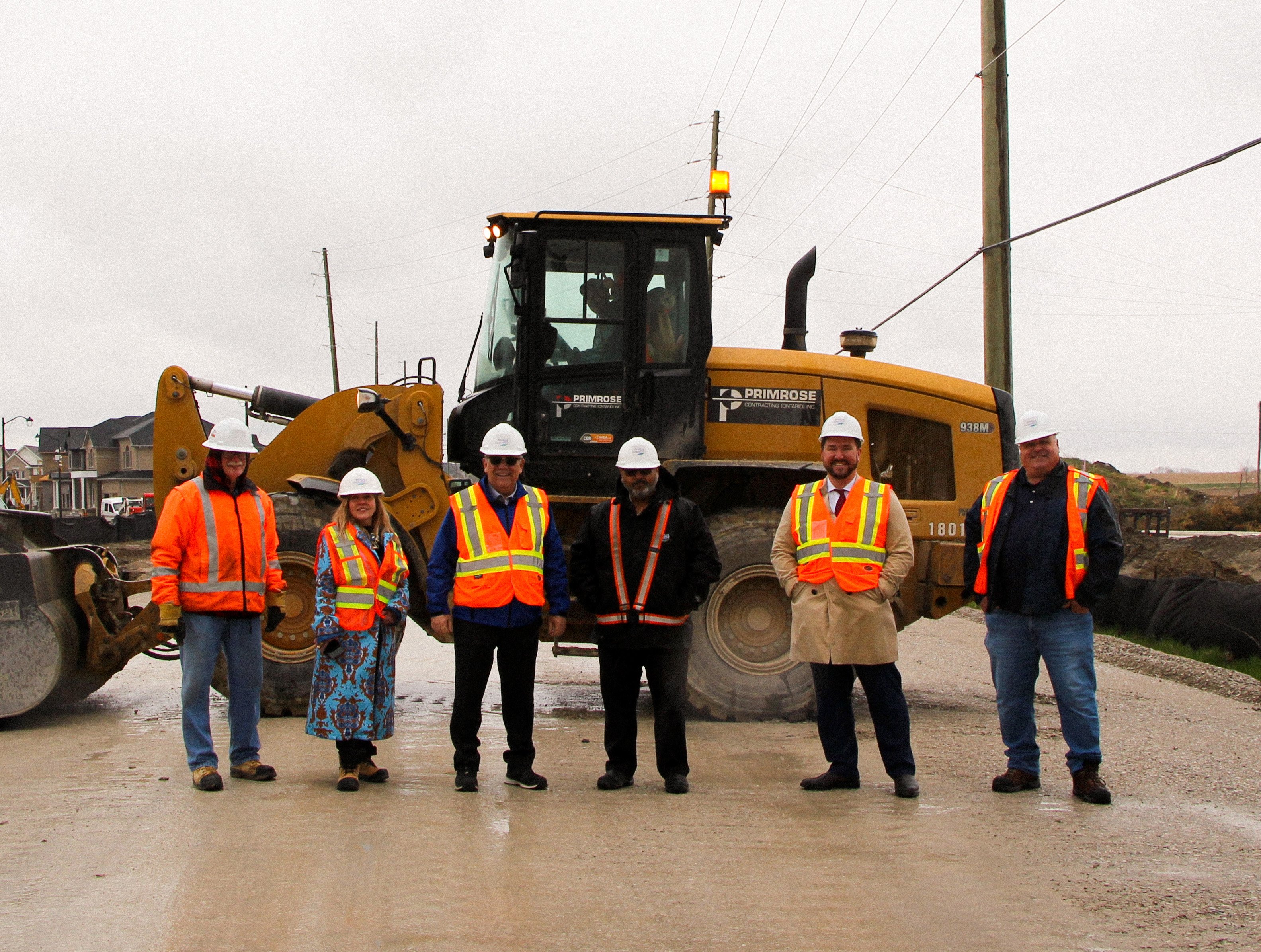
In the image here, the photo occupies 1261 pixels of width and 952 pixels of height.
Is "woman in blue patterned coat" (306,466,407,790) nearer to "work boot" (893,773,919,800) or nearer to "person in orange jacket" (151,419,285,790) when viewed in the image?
"person in orange jacket" (151,419,285,790)

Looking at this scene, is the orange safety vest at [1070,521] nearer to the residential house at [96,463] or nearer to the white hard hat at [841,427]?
A: the white hard hat at [841,427]

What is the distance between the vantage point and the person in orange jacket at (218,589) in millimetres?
6484

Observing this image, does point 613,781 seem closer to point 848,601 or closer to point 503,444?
point 848,601

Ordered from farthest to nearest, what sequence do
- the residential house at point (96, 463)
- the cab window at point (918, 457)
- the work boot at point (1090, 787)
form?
the residential house at point (96, 463), the cab window at point (918, 457), the work boot at point (1090, 787)

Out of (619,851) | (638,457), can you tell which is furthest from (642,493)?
(619,851)

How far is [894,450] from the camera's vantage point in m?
9.38

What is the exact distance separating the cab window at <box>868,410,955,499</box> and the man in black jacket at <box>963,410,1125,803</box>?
8.28ft

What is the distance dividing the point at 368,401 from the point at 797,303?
3.31 meters

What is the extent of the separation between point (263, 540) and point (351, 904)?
2.65 meters

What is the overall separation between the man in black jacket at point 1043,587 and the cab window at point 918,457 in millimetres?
2524

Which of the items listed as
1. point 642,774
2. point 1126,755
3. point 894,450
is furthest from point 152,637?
point 1126,755

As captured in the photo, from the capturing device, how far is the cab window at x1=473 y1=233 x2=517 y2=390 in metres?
8.91

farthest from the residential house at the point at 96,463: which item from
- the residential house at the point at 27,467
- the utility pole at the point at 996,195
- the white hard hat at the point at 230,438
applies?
the white hard hat at the point at 230,438

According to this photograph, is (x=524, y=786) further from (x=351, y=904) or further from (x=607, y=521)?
(x=351, y=904)
